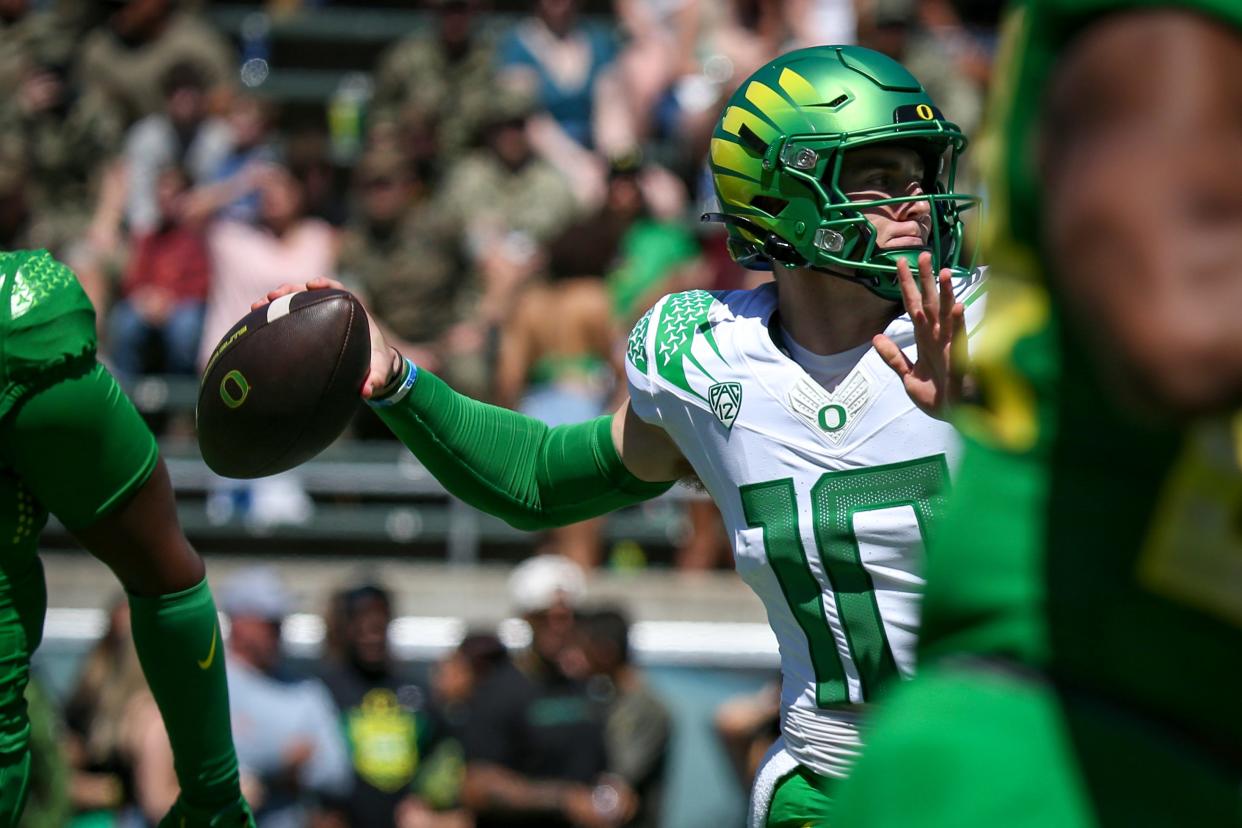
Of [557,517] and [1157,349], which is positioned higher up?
[1157,349]

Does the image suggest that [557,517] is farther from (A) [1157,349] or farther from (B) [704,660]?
(B) [704,660]

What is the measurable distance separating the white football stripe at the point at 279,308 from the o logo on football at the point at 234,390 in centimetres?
13

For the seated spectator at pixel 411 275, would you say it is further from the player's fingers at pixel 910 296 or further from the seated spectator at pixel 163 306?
the player's fingers at pixel 910 296

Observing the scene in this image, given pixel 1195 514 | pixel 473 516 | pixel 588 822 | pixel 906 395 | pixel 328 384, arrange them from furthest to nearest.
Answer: pixel 473 516 < pixel 588 822 < pixel 328 384 < pixel 906 395 < pixel 1195 514

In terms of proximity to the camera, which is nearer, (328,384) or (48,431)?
(48,431)

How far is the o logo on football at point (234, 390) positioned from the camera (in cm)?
356

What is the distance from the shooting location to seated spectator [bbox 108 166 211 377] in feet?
30.2

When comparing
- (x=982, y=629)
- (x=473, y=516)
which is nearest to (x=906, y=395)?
(x=982, y=629)

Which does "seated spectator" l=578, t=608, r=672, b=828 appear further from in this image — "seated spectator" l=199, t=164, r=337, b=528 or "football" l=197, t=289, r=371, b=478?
"football" l=197, t=289, r=371, b=478

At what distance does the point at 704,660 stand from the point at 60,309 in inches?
202

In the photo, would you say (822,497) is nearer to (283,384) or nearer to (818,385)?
(818,385)

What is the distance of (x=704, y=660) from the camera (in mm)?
8008

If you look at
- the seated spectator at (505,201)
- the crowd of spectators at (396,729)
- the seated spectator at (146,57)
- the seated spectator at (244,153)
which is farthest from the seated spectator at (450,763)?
the seated spectator at (146,57)

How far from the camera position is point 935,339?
2.82 meters
